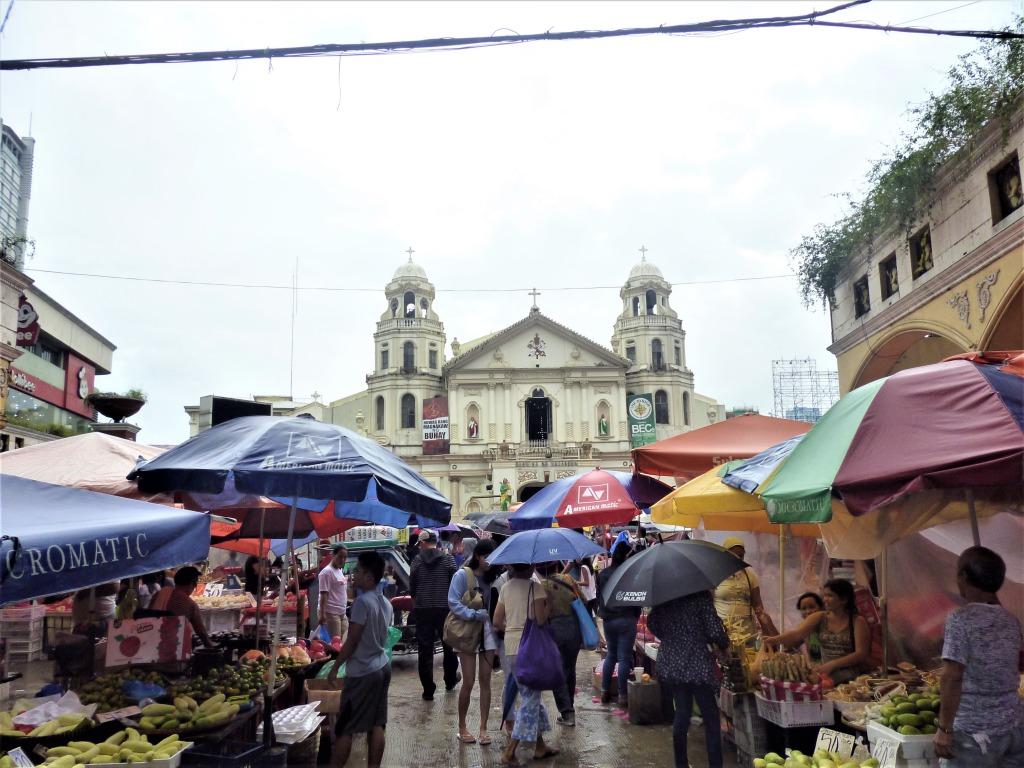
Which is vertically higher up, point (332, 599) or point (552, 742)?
point (332, 599)

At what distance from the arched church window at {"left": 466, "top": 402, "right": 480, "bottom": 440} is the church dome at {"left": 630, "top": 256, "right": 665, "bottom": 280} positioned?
43.9ft

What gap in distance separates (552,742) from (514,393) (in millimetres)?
37901

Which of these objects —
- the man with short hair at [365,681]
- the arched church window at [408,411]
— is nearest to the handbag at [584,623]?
the man with short hair at [365,681]

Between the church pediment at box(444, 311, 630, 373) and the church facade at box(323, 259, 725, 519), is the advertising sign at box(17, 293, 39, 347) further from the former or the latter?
the church pediment at box(444, 311, 630, 373)

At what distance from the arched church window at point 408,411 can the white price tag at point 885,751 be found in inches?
1615

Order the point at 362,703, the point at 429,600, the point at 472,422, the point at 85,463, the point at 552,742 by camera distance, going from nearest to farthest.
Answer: the point at 362,703 < the point at 85,463 < the point at 552,742 < the point at 429,600 < the point at 472,422

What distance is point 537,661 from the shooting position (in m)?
6.07

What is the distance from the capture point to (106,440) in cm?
741

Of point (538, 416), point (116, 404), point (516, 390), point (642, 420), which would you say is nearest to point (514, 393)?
point (516, 390)

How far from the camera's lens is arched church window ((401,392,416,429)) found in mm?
44812

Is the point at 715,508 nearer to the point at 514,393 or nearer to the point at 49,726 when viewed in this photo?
the point at 49,726

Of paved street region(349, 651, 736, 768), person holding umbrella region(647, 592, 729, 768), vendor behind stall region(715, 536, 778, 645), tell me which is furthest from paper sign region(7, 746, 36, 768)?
vendor behind stall region(715, 536, 778, 645)

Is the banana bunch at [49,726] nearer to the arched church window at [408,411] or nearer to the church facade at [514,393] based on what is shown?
the church facade at [514,393]

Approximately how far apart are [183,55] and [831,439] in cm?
486
